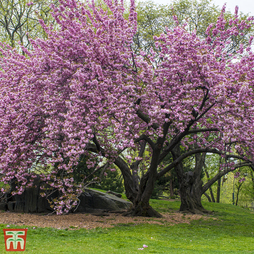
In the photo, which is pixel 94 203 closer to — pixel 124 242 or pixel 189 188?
pixel 189 188

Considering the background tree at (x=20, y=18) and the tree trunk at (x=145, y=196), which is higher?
the background tree at (x=20, y=18)

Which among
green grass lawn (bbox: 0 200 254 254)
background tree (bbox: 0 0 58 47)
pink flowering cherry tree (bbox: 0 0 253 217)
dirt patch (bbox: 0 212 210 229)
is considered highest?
background tree (bbox: 0 0 58 47)

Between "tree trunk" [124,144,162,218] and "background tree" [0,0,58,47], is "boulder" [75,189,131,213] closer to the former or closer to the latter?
"tree trunk" [124,144,162,218]

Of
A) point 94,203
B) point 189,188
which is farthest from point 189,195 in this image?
point 94,203

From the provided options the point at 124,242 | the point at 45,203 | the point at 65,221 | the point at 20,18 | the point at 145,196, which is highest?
the point at 20,18

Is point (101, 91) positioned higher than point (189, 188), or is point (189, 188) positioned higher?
point (101, 91)

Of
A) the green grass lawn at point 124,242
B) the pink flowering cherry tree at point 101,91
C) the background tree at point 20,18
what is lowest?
the green grass lawn at point 124,242

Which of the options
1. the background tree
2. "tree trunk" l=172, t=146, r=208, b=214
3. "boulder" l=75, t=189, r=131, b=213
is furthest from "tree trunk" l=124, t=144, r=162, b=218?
the background tree

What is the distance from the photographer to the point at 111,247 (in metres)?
7.95

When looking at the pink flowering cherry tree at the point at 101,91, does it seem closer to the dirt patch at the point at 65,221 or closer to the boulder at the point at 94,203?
the dirt patch at the point at 65,221

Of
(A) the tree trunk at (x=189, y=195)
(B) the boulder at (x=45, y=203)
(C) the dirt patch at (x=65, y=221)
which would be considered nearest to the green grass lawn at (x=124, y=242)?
(C) the dirt patch at (x=65, y=221)

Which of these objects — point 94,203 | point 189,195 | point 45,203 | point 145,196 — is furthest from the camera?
point 189,195

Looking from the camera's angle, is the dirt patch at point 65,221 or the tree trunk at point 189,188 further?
the tree trunk at point 189,188

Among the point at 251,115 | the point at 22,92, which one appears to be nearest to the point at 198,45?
the point at 251,115
